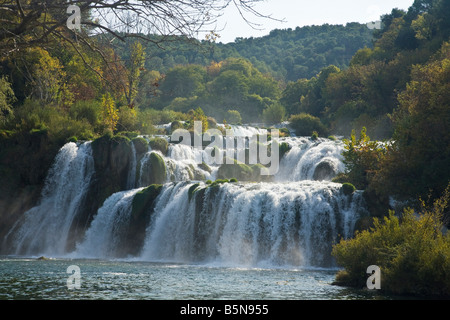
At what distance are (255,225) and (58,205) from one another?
14569mm

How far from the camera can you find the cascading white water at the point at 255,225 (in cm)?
2619

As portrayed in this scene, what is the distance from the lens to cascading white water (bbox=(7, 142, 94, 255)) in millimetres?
34500

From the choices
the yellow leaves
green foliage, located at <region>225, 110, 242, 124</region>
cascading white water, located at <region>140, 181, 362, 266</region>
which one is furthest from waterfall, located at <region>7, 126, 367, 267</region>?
green foliage, located at <region>225, 110, 242, 124</region>

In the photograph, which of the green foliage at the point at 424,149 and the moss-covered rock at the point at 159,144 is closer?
the green foliage at the point at 424,149

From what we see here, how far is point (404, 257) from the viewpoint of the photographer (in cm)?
1566

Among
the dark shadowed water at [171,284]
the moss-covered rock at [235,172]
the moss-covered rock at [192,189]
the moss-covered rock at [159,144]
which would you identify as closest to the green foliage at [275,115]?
the moss-covered rock at [235,172]

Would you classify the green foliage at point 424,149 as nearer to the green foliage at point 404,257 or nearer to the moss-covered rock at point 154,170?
the green foliage at point 404,257

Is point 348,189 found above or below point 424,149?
below

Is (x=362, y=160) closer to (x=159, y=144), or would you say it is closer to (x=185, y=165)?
(x=185, y=165)

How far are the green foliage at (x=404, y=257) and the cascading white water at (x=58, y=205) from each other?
21256 mm

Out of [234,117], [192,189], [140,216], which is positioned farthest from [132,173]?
[234,117]

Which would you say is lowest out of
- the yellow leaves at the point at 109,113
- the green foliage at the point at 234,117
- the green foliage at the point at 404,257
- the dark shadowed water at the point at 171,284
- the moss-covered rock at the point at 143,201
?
the dark shadowed water at the point at 171,284

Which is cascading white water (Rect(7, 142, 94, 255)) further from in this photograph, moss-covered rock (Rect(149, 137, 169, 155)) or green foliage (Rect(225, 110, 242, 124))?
green foliage (Rect(225, 110, 242, 124))
